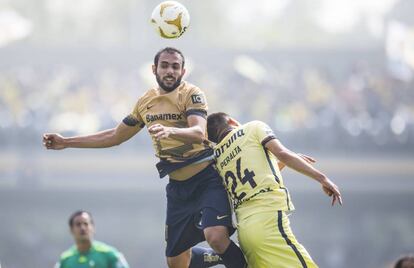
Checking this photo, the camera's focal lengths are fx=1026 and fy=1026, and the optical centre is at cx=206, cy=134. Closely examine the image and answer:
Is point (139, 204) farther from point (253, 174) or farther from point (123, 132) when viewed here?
point (253, 174)

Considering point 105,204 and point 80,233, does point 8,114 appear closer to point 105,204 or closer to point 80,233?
point 105,204

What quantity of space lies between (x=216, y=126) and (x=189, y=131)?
0.64m

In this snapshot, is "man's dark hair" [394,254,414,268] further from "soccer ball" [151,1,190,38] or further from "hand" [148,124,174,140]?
"soccer ball" [151,1,190,38]

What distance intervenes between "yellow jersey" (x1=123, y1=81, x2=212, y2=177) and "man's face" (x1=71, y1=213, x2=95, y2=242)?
3088mm

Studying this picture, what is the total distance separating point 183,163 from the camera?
28.1 ft

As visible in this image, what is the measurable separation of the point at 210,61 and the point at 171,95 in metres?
25.5

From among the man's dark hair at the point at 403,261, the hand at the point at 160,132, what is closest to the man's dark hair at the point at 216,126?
the hand at the point at 160,132

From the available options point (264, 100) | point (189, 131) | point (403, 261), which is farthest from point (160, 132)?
point (264, 100)

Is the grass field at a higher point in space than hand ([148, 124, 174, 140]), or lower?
lower

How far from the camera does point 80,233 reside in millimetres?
11664

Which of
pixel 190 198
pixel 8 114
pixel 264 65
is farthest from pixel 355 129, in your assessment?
pixel 190 198

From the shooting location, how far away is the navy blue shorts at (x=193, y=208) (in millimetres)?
8352

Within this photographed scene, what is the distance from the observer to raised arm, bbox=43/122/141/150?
8883 mm

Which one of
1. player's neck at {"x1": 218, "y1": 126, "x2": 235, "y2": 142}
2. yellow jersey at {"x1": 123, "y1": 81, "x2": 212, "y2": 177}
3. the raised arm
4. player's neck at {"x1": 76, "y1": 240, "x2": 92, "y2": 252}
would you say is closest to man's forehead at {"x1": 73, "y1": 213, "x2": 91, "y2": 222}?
player's neck at {"x1": 76, "y1": 240, "x2": 92, "y2": 252}
